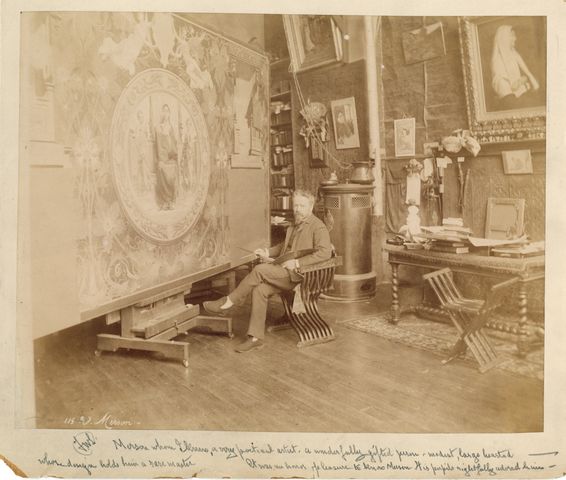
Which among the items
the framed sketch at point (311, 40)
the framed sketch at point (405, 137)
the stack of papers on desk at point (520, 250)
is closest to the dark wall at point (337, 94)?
the framed sketch at point (311, 40)

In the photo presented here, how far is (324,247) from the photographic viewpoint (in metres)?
3.33

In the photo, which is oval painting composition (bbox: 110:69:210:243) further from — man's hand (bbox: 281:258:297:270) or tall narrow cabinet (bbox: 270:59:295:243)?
tall narrow cabinet (bbox: 270:59:295:243)

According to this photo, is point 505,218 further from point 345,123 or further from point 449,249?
point 345,123

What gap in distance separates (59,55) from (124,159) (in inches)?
23.9

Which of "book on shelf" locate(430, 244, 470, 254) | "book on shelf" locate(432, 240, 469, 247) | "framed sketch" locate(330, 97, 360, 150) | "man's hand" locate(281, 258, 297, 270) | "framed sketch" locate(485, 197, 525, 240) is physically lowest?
"man's hand" locate(281, 258, 297, 270)

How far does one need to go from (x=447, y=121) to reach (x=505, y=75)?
0.77 metres

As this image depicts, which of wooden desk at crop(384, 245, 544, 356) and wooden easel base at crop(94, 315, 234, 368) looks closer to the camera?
wooden desk at crop(384, 245, 544, 356)

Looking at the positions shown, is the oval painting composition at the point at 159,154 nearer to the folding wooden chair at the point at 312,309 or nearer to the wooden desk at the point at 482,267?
the folding wooden chair at the point at 312,309

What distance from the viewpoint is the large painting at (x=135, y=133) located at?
234cm

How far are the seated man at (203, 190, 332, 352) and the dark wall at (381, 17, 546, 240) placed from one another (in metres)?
0.95

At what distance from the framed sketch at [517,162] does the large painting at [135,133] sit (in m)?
1.97

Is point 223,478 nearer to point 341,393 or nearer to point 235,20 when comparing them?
point 341,393

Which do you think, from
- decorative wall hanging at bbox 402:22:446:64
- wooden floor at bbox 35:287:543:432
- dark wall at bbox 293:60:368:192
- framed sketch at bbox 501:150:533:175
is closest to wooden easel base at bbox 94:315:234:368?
wooden floor at bbox 35:287:543:432

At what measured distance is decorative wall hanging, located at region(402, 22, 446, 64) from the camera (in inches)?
122
